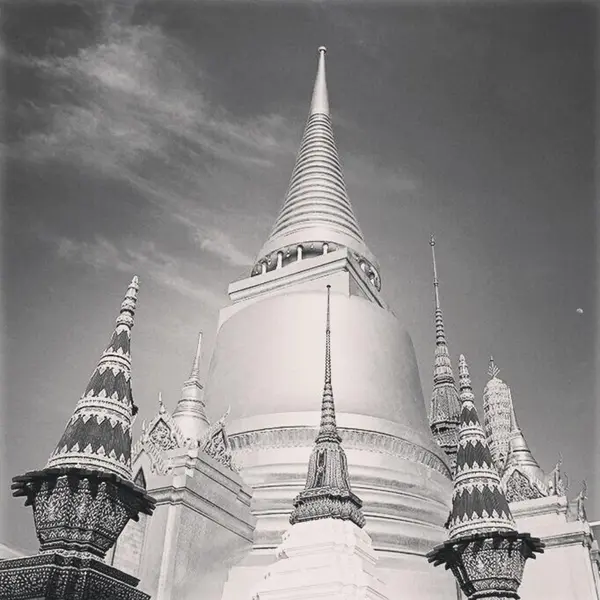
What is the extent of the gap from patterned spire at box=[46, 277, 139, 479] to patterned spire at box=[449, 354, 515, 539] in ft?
8.93

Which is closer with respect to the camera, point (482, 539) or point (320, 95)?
point (482, 539)

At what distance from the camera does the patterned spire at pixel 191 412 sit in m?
10.8

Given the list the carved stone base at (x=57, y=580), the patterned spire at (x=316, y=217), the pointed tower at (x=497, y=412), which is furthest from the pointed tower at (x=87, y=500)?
the pointed tower at (x=497, y=412)

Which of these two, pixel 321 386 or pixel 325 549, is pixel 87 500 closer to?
pixel 325 549

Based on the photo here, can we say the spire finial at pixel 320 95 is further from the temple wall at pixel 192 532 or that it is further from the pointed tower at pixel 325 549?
the pointed tower at pixel 325 549

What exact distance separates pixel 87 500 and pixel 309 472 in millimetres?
3754

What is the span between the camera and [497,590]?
5172mm

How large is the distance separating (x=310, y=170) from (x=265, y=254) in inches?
131

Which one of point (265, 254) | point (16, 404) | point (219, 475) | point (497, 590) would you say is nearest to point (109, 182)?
point (265, 254)

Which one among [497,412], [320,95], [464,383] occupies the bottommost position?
[464,383]

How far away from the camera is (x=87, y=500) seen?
13.6ft

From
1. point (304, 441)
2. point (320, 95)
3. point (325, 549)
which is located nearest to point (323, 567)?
point (325, 549)

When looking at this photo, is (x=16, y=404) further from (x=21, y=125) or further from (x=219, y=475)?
(x=219, y=475)

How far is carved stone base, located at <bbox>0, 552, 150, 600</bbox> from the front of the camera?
3686 mm
